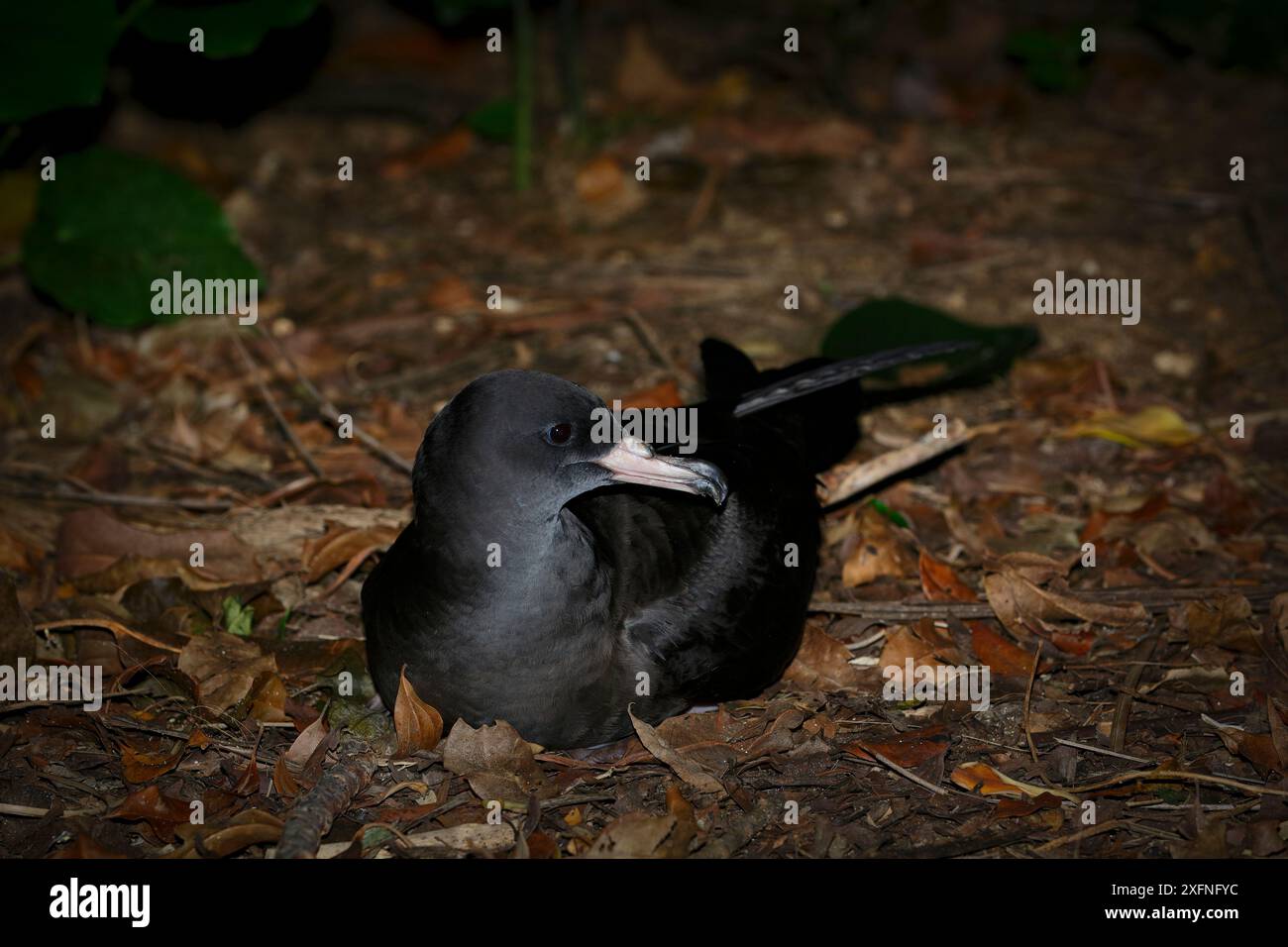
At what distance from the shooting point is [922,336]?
234 inches

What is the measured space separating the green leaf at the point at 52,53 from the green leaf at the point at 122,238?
48cm

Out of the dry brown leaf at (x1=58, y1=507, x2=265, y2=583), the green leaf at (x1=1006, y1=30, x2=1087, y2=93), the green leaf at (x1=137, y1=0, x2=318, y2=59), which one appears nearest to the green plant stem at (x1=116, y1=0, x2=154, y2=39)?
the green leaf at (x1=137, y1=0, x2=318, y2=59)

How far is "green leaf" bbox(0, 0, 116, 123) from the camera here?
5801mm

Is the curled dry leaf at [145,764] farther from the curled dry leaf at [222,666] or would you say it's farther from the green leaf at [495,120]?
the green leaf at [495,120]

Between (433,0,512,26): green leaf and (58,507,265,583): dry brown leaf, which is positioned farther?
(433,0,512,26): green leaf

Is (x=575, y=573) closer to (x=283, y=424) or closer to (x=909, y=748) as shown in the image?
(x=909, y=748)

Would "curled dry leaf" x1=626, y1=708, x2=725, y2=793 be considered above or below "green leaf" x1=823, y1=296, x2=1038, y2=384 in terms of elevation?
below

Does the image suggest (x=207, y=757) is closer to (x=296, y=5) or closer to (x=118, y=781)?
(x=118, y=781)

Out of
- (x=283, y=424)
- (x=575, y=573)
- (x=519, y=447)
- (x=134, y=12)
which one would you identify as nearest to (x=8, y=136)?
(x=134, y=12)

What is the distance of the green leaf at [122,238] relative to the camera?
20.6 ft

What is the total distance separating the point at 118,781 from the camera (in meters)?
4.11

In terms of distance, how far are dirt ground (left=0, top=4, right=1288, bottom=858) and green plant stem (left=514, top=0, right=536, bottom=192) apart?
0.19 metres

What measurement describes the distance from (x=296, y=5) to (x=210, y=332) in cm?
172

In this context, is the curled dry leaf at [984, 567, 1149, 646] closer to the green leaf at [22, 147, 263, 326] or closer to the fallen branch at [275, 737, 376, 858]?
the fallen branch at [275, 737, 376, 858]
